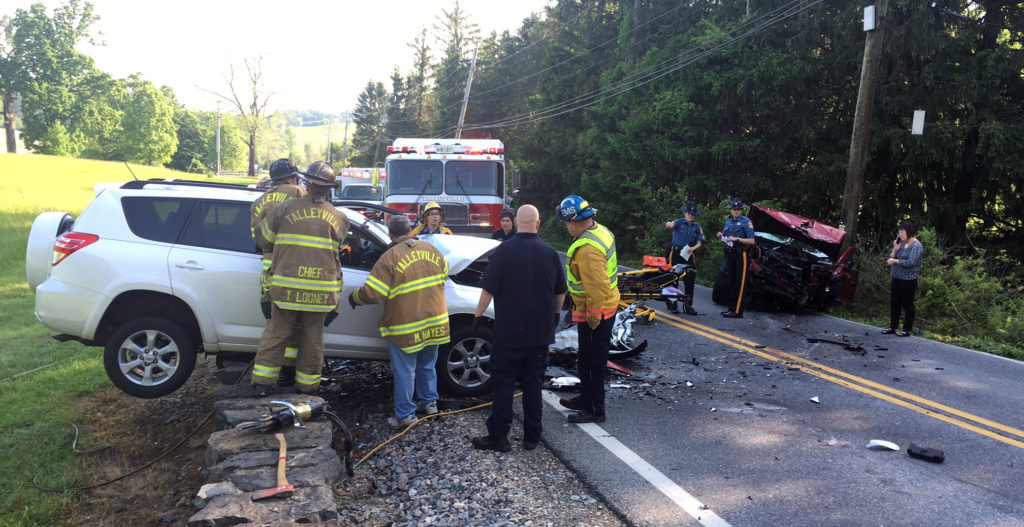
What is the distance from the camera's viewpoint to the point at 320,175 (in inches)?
195

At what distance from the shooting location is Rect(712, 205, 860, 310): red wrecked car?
1003 centimetres

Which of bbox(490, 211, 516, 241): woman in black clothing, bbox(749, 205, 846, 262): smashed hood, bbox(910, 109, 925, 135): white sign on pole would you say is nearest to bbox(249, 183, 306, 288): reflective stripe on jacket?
bbox(490, 211, 516, 241): woman in black clothing

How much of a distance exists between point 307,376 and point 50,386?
12.7ft

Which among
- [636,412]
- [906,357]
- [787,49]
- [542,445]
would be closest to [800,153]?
[787,49]

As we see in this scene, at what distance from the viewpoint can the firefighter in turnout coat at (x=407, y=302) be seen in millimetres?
4996

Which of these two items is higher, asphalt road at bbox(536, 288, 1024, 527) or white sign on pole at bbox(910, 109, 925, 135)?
white sign on pole at bbox(910, 109, 925, 135)

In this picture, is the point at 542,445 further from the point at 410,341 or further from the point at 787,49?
the point at 787,49

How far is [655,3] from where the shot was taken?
24797 mm

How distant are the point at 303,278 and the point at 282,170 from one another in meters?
1.46

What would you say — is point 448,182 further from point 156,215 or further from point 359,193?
point 359,193

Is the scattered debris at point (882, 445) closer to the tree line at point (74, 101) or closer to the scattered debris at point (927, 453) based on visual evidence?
the scattered debris at point (927, 453)

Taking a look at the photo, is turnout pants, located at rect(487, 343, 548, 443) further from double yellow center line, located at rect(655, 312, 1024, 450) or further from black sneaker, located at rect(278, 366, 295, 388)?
double yellow center line, located at rect(655, 312, 1024, 450)

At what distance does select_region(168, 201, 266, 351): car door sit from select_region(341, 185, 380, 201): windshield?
61.9ft

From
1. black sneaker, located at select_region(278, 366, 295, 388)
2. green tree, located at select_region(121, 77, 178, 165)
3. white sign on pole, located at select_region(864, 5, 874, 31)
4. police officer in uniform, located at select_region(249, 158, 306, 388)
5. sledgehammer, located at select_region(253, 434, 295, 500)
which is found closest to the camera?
sledgehammer, located at select_region(253, 434, 295, 500)
